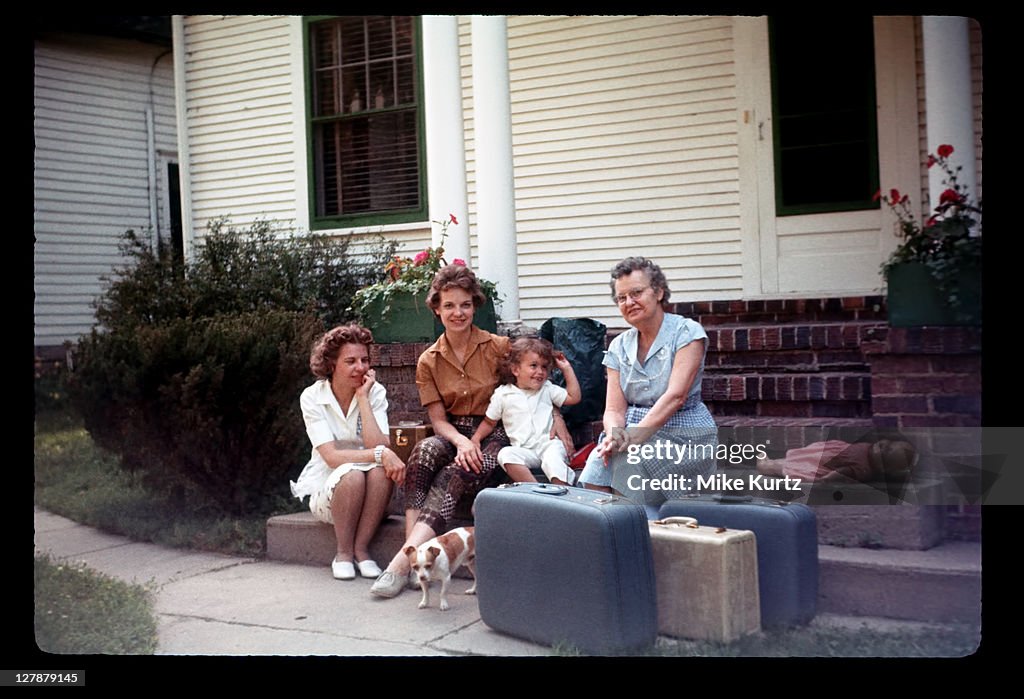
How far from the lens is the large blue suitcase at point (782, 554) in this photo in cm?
315

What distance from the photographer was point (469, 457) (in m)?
3.92

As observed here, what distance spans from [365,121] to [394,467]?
416 centimetres

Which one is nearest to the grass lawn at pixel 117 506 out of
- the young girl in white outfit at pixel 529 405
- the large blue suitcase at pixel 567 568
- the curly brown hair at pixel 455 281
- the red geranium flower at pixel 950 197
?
the young girl in white outfit at pixel 529 405

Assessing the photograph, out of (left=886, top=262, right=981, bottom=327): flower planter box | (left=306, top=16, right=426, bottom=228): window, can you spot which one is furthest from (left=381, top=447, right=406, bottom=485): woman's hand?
(left=306, top=16, right=426, bottom=228): window

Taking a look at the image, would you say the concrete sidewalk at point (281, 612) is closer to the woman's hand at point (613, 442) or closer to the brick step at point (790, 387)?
the woman's hand at point (613, 442)

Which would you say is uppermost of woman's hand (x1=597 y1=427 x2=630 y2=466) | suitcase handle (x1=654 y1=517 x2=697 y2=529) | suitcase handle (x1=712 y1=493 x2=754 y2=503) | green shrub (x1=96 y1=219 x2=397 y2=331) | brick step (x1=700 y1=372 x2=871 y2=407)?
green shrub (x1=96 y1=219 x2=397 y2=331)

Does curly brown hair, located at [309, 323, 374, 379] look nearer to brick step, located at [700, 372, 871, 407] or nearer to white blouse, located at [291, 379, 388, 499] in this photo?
white blouse, located at [291, 379, 388, 499]

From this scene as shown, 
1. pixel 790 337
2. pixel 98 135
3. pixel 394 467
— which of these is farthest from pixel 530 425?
pixel 98 135

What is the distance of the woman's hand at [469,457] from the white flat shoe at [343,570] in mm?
614

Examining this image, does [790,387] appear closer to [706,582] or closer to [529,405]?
[529,405]

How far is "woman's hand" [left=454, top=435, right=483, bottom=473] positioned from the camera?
12.9 ft

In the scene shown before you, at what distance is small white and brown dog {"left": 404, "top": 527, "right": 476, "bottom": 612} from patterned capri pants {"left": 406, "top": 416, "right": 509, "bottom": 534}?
0.21 meters

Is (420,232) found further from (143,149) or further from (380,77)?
(143,149)
